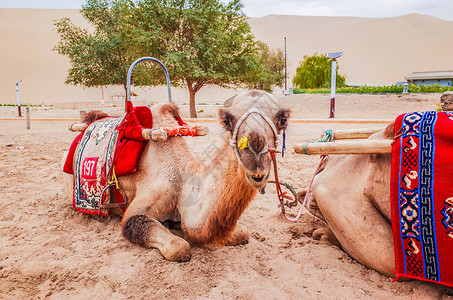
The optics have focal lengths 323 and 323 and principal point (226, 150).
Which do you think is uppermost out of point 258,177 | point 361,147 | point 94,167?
point 361,147

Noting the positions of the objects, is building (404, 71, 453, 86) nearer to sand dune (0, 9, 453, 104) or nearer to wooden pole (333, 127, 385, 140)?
sand dune (0, 9, 453, 104)

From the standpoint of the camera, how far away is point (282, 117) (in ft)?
7.13

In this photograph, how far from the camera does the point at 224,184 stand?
8.13ft

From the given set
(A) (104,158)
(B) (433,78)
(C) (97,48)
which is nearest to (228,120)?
(A) (104,158)

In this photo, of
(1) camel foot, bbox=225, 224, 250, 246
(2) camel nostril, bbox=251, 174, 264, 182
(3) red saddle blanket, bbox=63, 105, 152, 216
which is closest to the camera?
(2) camel nostril, bbox=251, 174, 264, 182

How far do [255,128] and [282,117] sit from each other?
0.27m

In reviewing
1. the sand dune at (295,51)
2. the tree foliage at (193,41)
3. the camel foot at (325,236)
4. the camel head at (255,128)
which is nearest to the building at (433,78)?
the sand dune at (295,51)

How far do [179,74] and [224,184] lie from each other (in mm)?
16527

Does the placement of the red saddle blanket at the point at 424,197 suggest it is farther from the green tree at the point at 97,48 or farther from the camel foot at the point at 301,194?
the green tree at the point at 97,48

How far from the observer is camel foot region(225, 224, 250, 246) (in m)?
2.87

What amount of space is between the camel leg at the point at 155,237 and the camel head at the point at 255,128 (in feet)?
2.86

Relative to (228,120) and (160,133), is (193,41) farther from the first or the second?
(228,120)

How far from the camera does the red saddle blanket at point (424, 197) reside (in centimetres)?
191

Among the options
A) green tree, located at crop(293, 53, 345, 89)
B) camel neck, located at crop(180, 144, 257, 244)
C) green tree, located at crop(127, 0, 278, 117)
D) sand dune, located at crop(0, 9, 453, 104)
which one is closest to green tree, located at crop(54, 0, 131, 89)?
green tree, located at crop(127, 0, 278, 117)
